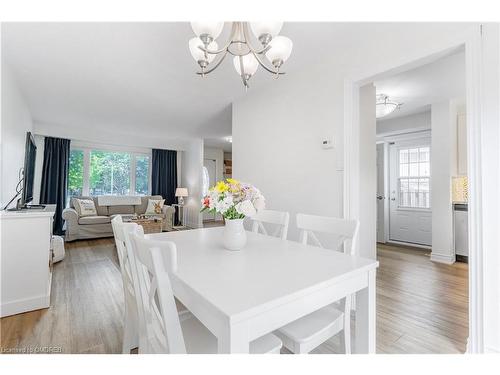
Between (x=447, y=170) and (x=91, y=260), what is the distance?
219 inches

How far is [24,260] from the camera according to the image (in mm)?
2131

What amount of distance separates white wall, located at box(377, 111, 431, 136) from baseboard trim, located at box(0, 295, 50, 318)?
5.58 m

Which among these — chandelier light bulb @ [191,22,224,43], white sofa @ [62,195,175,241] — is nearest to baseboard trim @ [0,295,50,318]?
chandelier light bulb @ [191,22,224,43]

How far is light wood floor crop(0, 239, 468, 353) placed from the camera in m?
1.64

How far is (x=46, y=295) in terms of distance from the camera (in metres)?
2.18

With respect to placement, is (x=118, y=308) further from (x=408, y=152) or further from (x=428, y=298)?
(x=408, y=152)

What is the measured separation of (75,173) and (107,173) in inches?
26.4

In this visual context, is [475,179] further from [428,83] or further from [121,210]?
[121,210]

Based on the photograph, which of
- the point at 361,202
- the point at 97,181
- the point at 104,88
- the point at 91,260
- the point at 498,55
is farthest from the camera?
the point at 97,181

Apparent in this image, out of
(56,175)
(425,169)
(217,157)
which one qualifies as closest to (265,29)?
(425,169)

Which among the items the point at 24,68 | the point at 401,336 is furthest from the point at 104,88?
the point at 401,336

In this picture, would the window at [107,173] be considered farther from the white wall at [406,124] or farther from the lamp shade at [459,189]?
the lamp shade at [459,189]

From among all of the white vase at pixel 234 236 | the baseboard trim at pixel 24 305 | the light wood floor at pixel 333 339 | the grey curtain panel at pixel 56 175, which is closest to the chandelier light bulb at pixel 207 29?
the white vase at pixel 234 236

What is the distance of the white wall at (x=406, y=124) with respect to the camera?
169 inches
